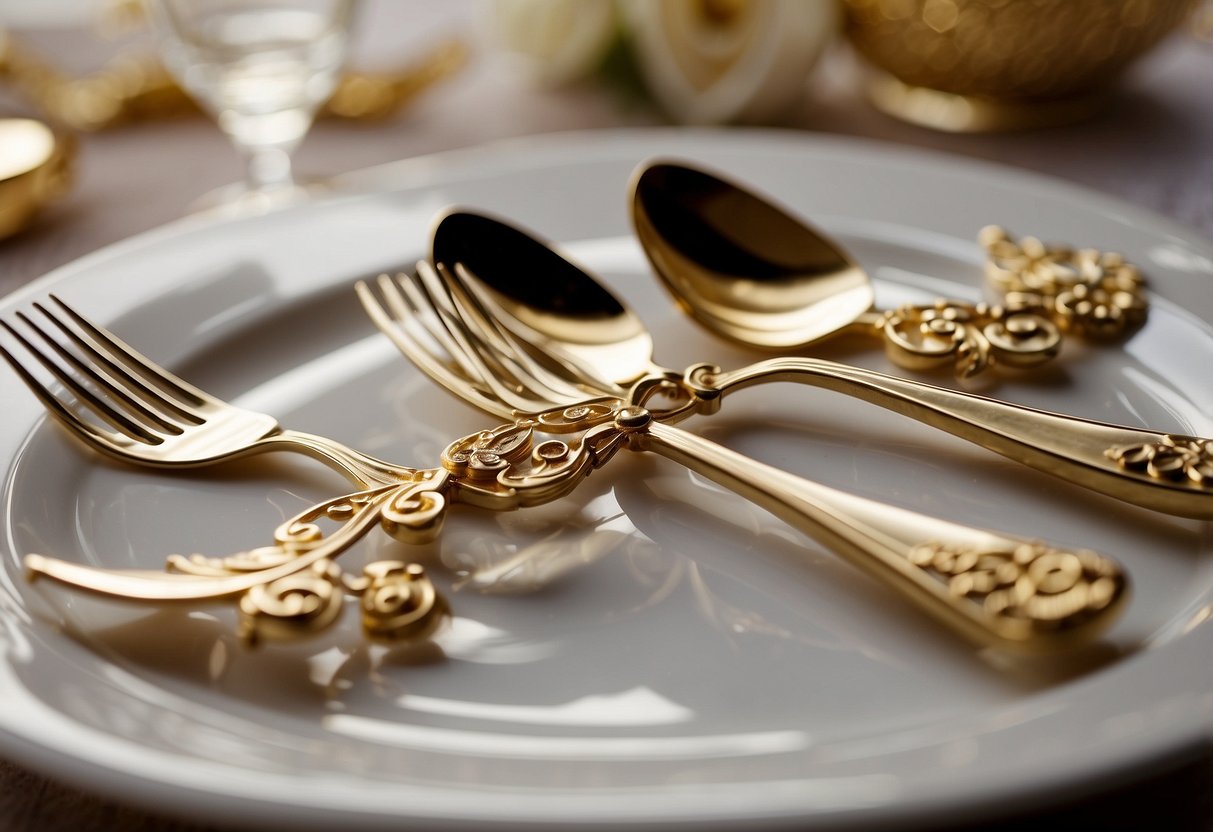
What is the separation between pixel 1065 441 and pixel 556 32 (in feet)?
1.96

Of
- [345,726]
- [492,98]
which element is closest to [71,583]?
[345,726]

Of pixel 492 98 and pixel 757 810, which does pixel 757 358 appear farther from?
pixel 492 98

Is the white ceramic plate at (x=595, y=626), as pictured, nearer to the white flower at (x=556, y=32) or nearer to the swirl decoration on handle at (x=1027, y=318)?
the swirl decoration on handle at (x=1027, y=318)

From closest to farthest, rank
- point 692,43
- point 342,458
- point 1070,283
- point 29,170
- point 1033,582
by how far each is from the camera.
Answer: point 1033,582 < point 342,458 < point 1070,283 < point 29,170 < point 692,43

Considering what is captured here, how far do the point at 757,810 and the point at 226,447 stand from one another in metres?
0.28

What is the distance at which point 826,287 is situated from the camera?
58 cm

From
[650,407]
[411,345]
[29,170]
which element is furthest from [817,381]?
[29,170]

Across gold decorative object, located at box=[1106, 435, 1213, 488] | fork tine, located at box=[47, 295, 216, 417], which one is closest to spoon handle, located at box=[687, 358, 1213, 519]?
gold decorative object, located at box=[1106, 435, 1213, 488]

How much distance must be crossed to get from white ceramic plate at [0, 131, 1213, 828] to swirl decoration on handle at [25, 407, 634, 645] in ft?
0.05

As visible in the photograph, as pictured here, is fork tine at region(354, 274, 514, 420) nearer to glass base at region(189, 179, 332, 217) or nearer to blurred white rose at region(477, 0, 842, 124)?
glass base at region(189, 179, 332, 217)

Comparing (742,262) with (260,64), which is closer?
(742,262)

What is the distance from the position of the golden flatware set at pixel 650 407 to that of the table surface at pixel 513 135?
0.25m

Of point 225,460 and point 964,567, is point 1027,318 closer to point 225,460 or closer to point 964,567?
point 964,567

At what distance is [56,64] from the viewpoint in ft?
3.29
